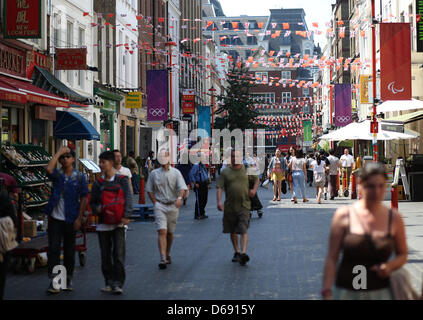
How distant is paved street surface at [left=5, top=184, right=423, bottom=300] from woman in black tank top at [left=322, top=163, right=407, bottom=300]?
3538 millimetres

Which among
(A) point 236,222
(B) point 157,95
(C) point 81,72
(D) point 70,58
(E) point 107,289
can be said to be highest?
(C) point 81,72

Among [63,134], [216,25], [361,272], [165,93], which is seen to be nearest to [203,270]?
[361,272]

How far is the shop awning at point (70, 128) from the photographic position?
2605 cm

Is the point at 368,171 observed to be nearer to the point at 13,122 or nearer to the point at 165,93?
the point at 13,122

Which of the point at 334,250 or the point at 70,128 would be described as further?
the point at 70,128

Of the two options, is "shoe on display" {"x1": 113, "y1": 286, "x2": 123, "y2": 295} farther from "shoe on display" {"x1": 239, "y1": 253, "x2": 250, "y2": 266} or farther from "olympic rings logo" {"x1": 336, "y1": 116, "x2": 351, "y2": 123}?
"olympic rings logo" {"x1": 336, "y1": 116, "x2": 351, "y2": 123}

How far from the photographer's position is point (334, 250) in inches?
198

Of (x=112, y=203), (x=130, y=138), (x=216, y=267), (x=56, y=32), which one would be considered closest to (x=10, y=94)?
(x=216, y=267)

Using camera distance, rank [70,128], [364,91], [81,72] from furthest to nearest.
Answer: [364,91] < [81,72] < [70,128]

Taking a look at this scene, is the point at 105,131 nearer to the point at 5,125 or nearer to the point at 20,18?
the point at 5,125

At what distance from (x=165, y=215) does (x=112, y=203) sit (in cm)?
243

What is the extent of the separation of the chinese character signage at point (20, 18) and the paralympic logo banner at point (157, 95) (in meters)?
15.3

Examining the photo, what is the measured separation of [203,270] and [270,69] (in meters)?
118

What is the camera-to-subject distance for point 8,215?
7.89 metres
